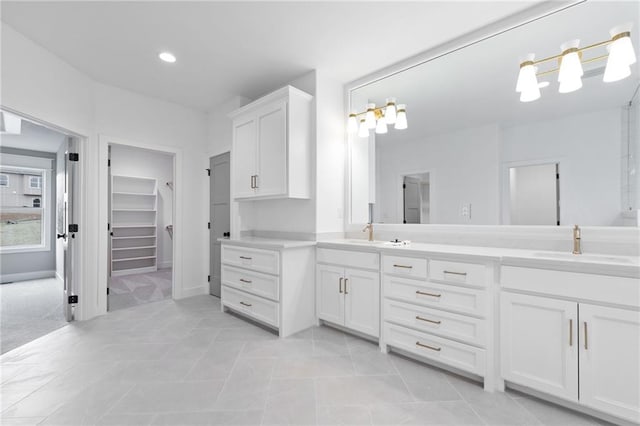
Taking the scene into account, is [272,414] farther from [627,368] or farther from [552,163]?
[552,163]

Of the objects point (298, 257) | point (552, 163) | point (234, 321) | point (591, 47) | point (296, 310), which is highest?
point (591, 47)

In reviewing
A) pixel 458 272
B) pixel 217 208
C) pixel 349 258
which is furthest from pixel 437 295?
pixel 217 208

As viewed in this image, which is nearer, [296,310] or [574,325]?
[574,325]

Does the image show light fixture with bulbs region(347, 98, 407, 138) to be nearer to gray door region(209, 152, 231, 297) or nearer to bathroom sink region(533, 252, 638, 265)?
bathroom sink region(533, 252, 638, 265)

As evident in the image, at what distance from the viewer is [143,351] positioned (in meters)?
2.42

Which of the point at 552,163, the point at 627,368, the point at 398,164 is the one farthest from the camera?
the point at 398,164

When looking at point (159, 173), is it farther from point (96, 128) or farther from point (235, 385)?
point (235, 385)

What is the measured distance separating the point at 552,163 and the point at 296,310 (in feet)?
8.27

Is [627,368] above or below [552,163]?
below

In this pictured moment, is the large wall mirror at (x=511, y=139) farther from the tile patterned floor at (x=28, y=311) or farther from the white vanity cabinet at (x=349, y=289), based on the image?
the tile patterned floor at (x=28, y=311)

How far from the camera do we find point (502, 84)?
2.38 m

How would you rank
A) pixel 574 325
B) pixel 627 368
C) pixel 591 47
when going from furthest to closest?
1. pixel 591 47
2. pixel 574 325
3. pixel 627 368

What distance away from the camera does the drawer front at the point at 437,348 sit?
6.22 feet

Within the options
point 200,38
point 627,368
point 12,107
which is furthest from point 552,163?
point 12,107
